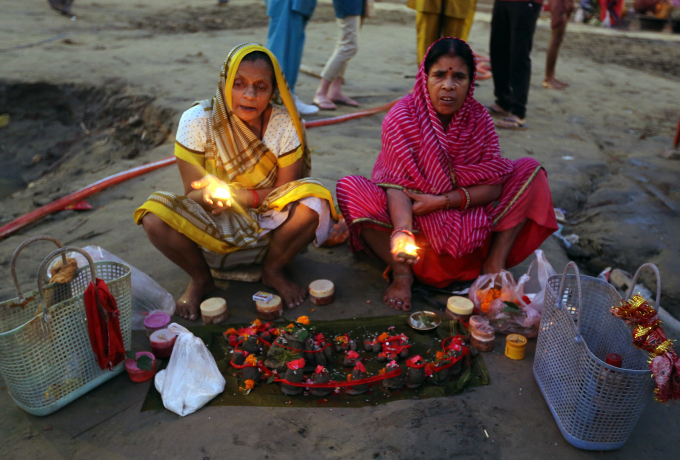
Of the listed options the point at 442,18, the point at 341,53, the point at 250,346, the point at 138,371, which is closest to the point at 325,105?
the point at 341,53

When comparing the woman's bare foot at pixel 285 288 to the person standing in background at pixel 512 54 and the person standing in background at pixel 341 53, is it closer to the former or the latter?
the person standing in background at pixel 341 53

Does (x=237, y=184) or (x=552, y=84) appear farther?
(x=552, y=84)

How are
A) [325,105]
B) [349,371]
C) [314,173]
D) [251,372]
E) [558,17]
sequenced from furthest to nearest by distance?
[558,17] < [325,105] < [314,173] < [349,371] < [251,372]

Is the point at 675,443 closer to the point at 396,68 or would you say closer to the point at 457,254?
the point at 457,254

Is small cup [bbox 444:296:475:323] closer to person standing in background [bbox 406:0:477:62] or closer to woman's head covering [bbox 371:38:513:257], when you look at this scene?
woman's head covering [bbox 371:38:513:257]

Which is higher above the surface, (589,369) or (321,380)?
(589,369)

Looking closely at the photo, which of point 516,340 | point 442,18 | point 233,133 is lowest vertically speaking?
point 516,340

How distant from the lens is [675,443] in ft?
6.61

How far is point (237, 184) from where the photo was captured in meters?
2.93

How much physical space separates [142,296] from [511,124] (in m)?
4.46

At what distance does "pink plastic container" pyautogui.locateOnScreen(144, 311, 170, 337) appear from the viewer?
2.55m

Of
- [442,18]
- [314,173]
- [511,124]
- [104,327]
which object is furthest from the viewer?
[511,124]

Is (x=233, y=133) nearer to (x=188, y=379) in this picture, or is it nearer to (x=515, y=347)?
(x=188, y=379)

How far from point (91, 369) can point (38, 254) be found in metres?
1.50
